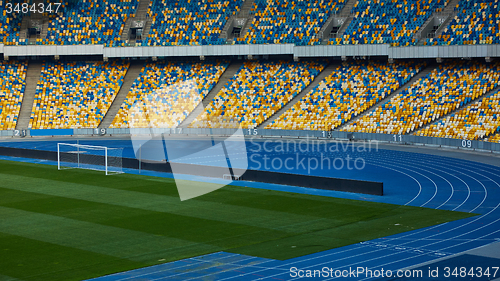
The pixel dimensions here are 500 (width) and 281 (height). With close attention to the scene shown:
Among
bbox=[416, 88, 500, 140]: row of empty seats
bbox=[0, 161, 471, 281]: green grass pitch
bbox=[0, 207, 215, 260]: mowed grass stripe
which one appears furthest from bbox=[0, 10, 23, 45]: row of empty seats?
bbox=[0, 207, 215, 260]: mowed grass stripe

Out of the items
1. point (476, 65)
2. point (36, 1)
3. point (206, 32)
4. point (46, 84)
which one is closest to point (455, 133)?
point (476, 65)

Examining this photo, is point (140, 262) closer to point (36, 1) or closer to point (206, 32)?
point (206, 32)

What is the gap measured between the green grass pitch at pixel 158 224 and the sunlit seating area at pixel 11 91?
26.1 metres

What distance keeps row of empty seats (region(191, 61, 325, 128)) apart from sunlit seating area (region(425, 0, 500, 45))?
439 inches

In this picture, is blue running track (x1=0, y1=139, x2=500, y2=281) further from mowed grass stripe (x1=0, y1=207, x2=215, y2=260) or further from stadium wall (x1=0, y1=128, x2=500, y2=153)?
stadium wall (x1=0, y1=128, x2=500, y2=153)

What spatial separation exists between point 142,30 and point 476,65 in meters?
29.8

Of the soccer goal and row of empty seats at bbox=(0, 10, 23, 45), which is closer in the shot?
the soccer goal

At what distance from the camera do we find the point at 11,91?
53.1 m

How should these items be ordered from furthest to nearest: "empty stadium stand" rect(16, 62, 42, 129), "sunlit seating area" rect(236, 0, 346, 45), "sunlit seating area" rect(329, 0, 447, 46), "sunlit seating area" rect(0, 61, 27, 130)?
1. "sunlit seating area" rect(236, 0, 346, 45)
2. "empty stadium stand" rect(16, 62, 42, 129)
3. "sunlit seating area" rect(0, 61, 27, 130)
4. "sunlit seating area" rect(329, 0, 447, 46)

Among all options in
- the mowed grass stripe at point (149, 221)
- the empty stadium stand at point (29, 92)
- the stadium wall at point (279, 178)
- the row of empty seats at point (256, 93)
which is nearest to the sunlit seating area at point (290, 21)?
the row of empty seats at point (256, 93)

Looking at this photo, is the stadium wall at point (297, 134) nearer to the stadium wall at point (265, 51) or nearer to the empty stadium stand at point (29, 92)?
the empty stadium stand at point (29, 92)

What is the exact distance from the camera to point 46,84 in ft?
178

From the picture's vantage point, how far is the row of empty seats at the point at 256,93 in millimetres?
50094

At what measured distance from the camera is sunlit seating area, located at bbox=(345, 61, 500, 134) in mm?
41969
